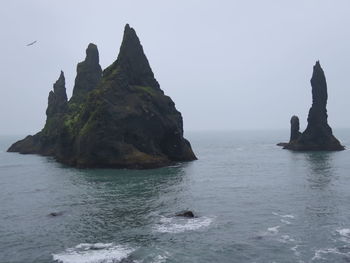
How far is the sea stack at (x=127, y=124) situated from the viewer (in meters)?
103

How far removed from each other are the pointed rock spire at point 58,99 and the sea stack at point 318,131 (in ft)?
332

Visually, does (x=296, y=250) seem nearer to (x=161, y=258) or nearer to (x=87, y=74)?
(x=161, y=258)

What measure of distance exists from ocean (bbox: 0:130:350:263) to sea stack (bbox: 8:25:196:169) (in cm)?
1577

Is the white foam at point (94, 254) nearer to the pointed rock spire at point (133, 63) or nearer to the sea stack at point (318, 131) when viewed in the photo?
the pointed rock spire at point (133, 63)

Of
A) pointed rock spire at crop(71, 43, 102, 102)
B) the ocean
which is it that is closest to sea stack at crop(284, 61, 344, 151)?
Result: the ocean

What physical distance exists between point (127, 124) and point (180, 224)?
63.0 meters

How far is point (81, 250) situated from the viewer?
38094 mm

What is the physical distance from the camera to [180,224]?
153ft

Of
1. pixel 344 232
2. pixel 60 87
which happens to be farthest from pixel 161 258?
pixel 60 87

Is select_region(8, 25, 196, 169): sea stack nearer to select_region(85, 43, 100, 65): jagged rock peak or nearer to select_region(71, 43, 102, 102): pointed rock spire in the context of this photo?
select_region(71, 43, 102, 102): pointed rock spire

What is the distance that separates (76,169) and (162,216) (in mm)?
56652

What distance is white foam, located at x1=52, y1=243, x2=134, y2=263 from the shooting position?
116ft

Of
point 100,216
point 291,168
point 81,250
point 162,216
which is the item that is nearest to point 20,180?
point 100,216

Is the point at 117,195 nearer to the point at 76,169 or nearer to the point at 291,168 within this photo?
the point at 76,169
